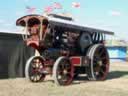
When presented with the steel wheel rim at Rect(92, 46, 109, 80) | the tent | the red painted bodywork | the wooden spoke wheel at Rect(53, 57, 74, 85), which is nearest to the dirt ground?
the wooden spoke wheel at Rect(53, 57, 74, 85)

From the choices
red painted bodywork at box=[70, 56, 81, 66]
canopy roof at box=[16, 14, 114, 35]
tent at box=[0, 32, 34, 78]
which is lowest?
tent at box=[0, 32, 34, 78]

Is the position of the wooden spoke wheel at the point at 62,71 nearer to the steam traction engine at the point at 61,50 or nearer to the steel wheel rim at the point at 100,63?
the steam traction engine at the point at 61,50

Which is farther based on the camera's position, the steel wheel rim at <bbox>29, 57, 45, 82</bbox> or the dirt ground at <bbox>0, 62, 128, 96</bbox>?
the steel wheel rim at <bbox>29, 57, 45, 82</bbox>

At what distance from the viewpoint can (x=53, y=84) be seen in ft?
47.4

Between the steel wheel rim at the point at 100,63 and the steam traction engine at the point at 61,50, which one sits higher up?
the steam traction engine at the point at 61,50

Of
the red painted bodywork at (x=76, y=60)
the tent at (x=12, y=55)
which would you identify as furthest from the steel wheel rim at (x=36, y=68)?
the tent at (x=12, y=55)

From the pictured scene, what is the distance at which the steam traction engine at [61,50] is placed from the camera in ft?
47.0

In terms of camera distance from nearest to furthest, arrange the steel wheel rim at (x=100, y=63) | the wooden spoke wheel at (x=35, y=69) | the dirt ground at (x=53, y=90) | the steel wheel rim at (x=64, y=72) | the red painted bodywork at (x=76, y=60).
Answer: the dirt ground at (x=53, y=90) < the steel wheel rim at (x=64, y=72) < the wooden spoke wheel at (x=35, y=69) < the red painted bodywork at (x=76, y=60) < the steel wheel rim at (x=100, y=63)

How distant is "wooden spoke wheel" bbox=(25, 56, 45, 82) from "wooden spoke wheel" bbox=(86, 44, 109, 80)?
1.99 m

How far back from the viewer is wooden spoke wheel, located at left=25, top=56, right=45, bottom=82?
49.3 feet

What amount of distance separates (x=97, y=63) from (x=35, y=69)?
2.83m

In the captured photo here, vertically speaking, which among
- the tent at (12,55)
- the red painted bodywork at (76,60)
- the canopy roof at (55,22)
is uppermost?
the canopy roof at (55,22)

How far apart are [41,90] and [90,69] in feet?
12.6

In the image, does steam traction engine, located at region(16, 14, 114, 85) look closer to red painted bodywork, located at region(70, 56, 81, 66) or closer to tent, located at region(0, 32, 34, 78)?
red painted bodywork, located at region(70, 56, 81, 66)
